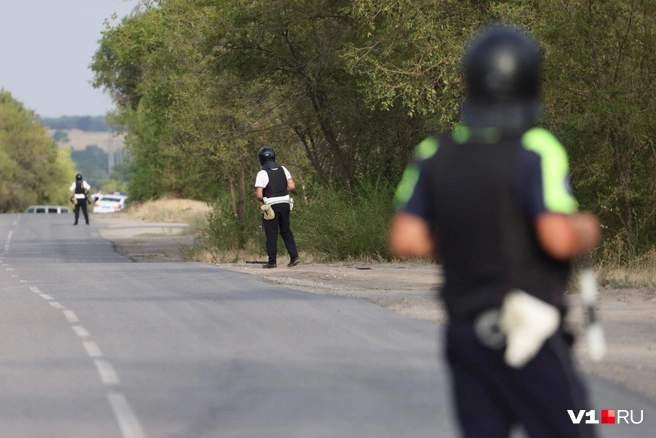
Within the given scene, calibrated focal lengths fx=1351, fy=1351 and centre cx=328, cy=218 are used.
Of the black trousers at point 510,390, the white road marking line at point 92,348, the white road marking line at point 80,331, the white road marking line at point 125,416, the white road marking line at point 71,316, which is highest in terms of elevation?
the black trousers at point 510,390

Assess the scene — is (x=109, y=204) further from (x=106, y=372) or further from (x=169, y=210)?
(x=106, y=372)

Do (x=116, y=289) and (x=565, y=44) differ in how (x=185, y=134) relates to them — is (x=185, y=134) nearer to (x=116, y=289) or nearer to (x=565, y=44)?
(x=565, y=44)

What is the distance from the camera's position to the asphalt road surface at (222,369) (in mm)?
7918

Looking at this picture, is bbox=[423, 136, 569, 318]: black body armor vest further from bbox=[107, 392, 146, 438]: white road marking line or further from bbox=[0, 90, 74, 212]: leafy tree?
bbox=[0, 90, 74, 212]: leafy tree

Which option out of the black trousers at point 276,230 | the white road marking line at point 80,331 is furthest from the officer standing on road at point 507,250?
the black trousers at point 276,230

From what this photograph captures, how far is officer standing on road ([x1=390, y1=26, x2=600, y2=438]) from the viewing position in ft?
13.9

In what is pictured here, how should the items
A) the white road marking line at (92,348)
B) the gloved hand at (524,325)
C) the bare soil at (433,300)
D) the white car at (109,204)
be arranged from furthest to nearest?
the white car at (109,204)
the white road marking line at (92,348)
the bare soil at (433,300)
the gloved hand at (524,325)

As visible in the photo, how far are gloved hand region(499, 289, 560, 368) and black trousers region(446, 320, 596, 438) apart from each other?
36 millimetres

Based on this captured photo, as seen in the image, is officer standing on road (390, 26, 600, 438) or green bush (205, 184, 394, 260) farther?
green bush (205, 184, 394, 260)

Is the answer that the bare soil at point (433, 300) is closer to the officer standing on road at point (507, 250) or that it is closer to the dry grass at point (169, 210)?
the officer standing on road at point (507, 250)

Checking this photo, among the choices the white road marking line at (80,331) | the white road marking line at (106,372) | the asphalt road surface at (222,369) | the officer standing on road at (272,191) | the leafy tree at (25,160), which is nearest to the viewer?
the asphalt road surface at (222,369)

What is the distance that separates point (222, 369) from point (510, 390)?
578cm

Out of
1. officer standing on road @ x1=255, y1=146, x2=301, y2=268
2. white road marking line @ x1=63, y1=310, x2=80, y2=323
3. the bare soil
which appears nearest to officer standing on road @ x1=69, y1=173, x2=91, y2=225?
the bare soil

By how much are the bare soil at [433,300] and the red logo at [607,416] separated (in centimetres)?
58
